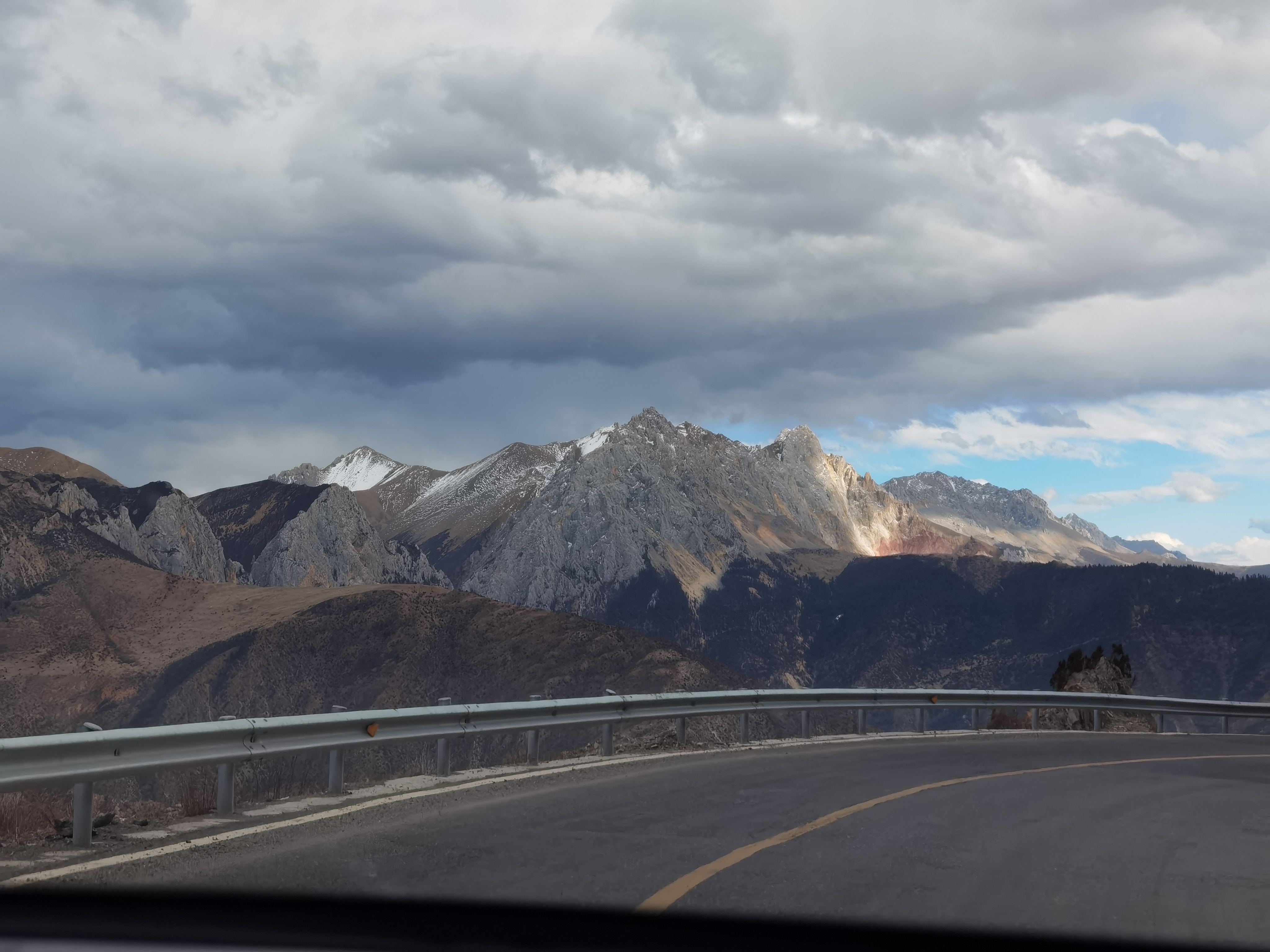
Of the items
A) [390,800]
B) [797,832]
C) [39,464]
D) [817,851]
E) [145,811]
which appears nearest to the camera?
[817,851]

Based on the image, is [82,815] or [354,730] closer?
[82,815]

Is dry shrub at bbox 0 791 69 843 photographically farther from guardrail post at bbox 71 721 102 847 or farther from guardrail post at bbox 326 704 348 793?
guardrail post at bbox 326 704 348 793

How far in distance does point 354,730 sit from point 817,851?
4.71m

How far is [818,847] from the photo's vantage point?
8.83 metres

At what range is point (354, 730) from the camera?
1141 cm

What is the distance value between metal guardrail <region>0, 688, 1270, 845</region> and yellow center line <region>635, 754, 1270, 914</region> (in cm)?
359

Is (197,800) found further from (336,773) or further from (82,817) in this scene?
(82,817)

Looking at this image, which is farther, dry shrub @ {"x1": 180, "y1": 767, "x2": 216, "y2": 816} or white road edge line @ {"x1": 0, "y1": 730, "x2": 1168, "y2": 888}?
dry shrub @ {"x1": 180, "y1": 767, "x2": 216, "y2": 816}

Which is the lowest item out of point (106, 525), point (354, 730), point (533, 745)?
point (533, 745)

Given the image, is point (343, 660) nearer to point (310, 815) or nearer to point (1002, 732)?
point (1002, 732)

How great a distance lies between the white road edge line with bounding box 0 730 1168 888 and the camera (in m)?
7.54

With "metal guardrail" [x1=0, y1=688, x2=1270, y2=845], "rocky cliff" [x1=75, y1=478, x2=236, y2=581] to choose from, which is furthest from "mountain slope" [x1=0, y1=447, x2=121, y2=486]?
"metal guardrail" [x1=0, y1=688, x2=1270, y2=845]

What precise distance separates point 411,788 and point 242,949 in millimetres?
7133

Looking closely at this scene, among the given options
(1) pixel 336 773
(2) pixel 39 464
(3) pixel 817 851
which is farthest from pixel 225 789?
(2) pixel 39 464
